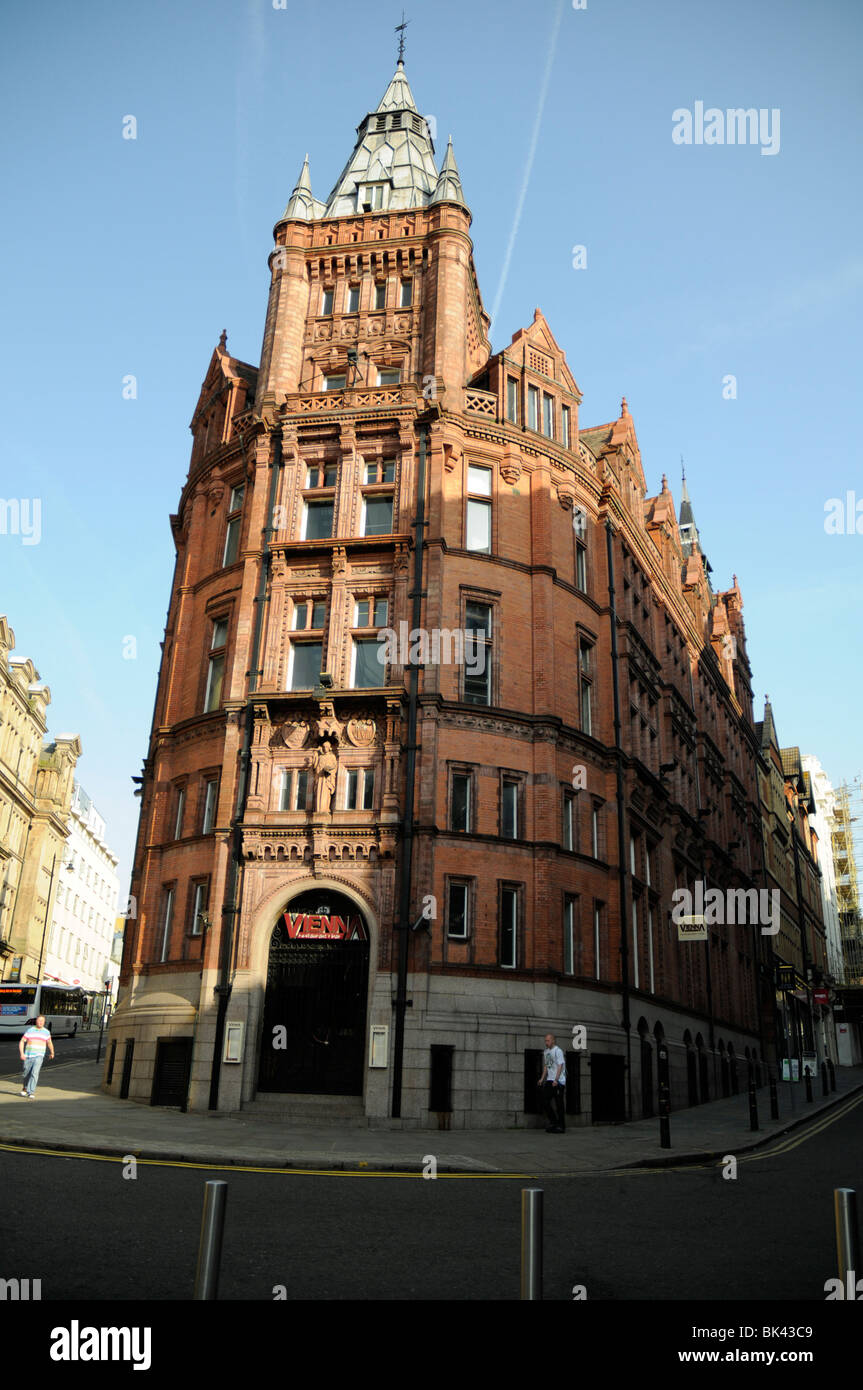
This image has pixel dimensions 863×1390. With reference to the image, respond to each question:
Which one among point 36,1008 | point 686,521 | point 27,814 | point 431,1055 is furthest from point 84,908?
point 431,1055

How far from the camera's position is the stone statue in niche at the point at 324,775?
26.1 m

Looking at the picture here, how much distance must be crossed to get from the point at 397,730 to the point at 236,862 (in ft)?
17.7

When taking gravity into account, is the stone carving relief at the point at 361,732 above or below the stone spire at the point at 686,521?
below

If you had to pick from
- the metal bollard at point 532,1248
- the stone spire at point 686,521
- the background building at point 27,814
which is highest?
the stone spire at point 686,521

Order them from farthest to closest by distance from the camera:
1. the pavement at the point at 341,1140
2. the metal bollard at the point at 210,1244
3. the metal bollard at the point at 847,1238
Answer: the pavement at the point at 341,1140 < the metal bollard at the point at 847,1238 < the metal bollard at the point at 210,1244

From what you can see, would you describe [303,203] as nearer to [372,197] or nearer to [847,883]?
[372,197]

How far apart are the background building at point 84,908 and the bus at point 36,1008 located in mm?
24918

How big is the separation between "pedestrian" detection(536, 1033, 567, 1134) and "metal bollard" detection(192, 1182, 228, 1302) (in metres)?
17.0

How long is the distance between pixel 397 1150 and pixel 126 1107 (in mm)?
9467

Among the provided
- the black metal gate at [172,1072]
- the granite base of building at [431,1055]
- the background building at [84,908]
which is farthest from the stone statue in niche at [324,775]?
the background building at [84,908]

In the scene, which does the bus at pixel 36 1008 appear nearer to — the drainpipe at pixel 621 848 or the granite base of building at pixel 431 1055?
the granite base of building at pixel 431 1055

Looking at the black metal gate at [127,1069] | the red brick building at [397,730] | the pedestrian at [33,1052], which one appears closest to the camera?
the pedestrian at [33,1052]
